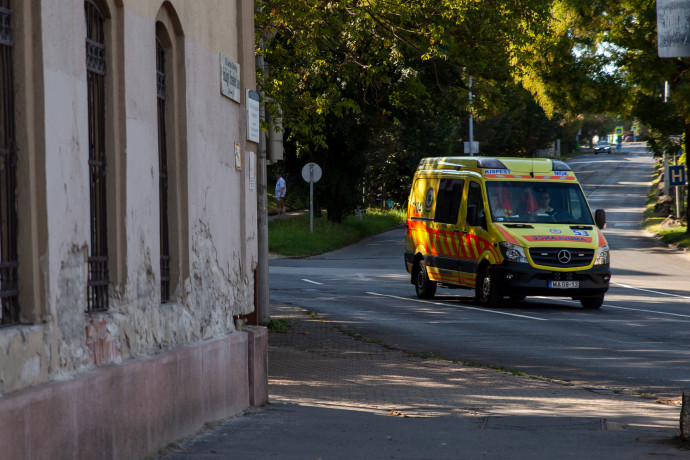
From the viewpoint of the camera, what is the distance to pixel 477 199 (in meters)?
19.2

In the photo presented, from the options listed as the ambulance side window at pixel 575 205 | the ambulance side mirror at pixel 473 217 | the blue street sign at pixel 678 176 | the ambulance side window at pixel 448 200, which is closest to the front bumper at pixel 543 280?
the ambulance side mirror at pixel 473 217

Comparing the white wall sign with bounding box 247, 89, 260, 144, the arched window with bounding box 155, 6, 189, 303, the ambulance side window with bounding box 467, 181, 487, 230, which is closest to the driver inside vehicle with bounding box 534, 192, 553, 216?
the ambulance side window with bounding box 467, 181, 487, 230

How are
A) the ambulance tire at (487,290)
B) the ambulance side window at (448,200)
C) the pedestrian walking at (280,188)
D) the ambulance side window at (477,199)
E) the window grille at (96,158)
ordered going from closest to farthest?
the window grille at (96,158) → the ambulance tire at (487,290) → the ambulance side window at (477,199) → the ambulance side window at (448,200) → the pedestrian walking at (280,188)

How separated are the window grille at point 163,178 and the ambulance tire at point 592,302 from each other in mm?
12480

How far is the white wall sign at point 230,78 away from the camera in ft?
28.5

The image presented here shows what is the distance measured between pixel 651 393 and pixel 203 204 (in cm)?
481

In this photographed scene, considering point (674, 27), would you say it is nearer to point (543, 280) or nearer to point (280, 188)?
point (543, 280)

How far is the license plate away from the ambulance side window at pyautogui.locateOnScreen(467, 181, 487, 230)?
1.53 meters

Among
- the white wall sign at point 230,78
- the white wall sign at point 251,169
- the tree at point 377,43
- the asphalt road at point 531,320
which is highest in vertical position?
the tree at point 377,43

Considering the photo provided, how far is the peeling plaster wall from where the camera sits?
5.30 meters

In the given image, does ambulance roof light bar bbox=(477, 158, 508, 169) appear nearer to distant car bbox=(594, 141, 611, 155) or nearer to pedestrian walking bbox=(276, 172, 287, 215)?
pedestrian walking bbox=(276, 172, 287, 215)

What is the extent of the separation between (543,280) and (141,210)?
1244cm

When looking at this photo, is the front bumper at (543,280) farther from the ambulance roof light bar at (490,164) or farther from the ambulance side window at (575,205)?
the ambulance roof light bar at (490,164)

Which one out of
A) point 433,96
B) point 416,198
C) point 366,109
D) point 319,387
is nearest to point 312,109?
point 416,198
